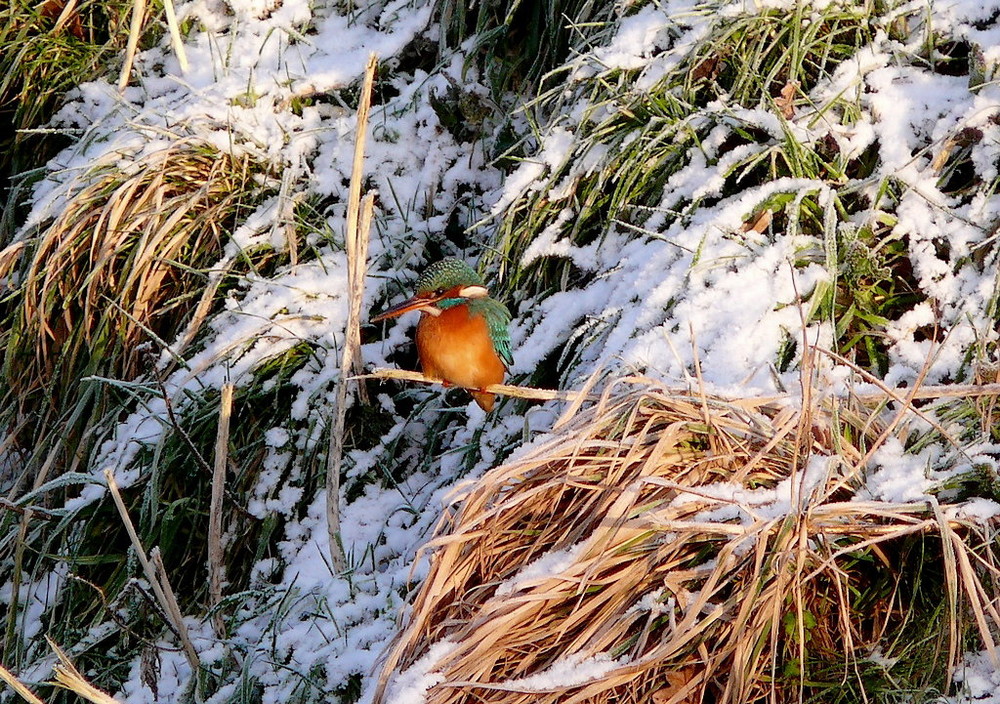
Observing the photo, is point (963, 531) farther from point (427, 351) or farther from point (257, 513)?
point (257, 513)

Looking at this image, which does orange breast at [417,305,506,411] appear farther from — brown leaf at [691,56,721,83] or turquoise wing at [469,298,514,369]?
brown leaf at [691,56,721,83]

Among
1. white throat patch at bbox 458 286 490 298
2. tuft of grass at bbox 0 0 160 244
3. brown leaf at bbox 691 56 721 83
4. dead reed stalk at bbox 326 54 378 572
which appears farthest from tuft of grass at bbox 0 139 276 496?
brown leaf at bbox 691 56 721 83

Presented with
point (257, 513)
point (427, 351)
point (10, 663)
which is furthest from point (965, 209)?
point (10, 663)

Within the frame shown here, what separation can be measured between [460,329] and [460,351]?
8 cm

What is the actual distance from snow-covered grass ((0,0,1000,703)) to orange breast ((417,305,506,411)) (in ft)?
0.47

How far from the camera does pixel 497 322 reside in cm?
301

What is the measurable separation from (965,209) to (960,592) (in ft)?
3.36

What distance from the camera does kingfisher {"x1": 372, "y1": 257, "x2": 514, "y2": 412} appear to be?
289 cm

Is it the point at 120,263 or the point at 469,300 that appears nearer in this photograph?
the point at 469,300

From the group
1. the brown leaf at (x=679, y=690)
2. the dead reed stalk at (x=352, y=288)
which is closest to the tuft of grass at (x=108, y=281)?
the dead reed stalk at (x=352, y=288)

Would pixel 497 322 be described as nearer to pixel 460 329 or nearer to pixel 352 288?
pixel 460 329

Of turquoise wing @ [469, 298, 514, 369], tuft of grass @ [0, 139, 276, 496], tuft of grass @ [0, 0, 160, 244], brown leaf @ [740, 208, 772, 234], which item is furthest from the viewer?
tuft of grass @ [0, 0, 160, 244]

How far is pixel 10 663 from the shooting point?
3193 mm

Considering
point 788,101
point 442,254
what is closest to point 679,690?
point 788,101
